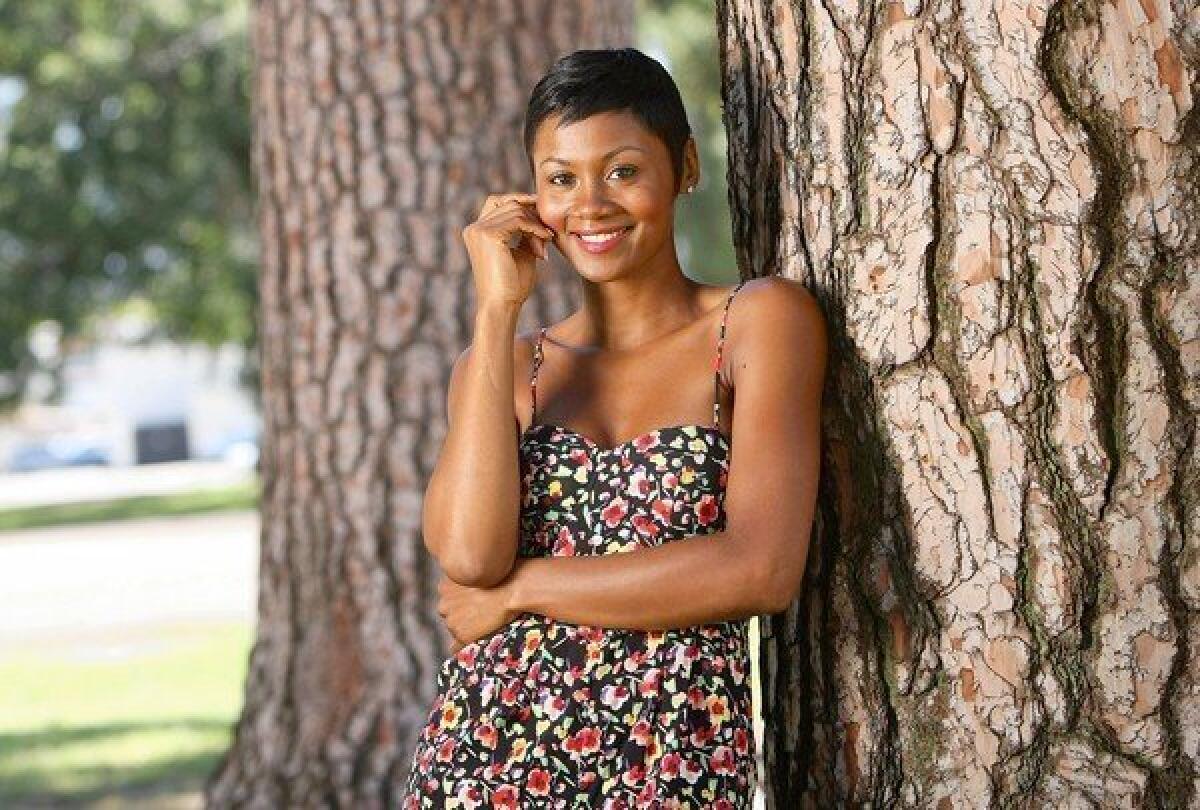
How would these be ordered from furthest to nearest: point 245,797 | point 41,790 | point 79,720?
point 79,720 → point 41,790 → point 245,797

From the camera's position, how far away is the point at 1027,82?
276cm

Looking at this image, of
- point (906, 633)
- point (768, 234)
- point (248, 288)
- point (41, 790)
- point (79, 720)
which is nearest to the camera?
point (906, 633)

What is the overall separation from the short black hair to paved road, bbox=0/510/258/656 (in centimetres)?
1059

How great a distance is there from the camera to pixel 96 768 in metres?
8.46

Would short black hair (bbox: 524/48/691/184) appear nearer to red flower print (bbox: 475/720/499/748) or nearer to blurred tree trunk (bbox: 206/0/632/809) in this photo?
red flower print (bbox: 475/720/499/748)

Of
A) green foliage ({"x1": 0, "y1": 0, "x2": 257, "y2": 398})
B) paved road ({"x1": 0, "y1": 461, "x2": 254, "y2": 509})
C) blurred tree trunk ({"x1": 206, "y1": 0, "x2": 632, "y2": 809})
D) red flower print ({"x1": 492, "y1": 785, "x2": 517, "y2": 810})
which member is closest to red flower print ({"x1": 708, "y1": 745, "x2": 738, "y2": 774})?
red flower print ({"x1": 492, "y1": 785, "x2": 517, "y2": 810})

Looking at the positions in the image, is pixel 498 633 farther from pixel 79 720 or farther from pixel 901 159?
pixel 79 720

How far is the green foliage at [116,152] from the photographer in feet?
66.6

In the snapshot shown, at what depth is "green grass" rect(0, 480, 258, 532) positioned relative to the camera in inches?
1077

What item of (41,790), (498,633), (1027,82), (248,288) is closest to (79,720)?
(41,790)

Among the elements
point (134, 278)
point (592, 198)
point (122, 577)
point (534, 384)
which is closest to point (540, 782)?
point (534, 384)

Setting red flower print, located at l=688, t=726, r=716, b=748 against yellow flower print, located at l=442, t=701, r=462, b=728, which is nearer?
red flower print, located at l=688, t=726, r=716, b=748

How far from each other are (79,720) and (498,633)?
7444 millimetres

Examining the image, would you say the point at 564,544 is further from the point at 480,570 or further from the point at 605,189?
the point at 605,189
